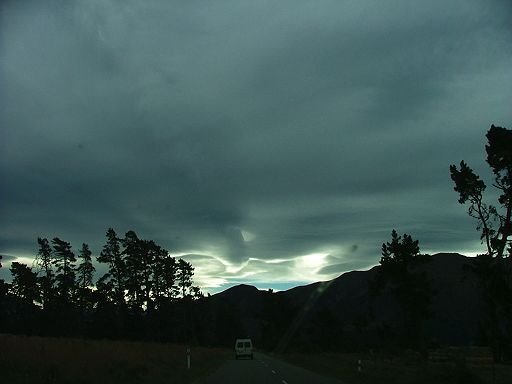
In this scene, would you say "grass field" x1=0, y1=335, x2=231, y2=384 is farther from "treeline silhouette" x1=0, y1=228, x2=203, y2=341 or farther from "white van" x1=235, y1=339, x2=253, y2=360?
"treeline silhouette" x1=0, y1=228, x2=203, y2=341

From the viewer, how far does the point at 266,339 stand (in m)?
115

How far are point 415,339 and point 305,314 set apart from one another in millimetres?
59182

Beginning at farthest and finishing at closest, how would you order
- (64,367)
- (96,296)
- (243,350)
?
(96,296), (243,350), (64,367)

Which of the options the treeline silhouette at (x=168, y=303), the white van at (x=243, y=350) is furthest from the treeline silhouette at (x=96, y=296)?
the white van at (x=243, y=350)

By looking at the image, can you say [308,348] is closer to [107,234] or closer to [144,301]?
[144,301]

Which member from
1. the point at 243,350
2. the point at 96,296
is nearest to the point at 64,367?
the point at 243,350

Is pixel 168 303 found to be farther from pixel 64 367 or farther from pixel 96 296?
pixel 64 367

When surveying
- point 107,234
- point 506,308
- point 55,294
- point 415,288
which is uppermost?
point 107,234

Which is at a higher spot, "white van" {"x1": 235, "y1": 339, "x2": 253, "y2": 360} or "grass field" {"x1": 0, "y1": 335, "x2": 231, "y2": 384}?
"white van" {"x1": 235, "y1": 339, "x2": 253, "y2": 360}

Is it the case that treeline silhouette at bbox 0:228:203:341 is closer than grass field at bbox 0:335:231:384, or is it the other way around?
grass field at bbox 0:335:231:384

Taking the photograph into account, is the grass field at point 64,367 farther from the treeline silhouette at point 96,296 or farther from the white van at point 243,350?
the treeline silhouette at point 96,296

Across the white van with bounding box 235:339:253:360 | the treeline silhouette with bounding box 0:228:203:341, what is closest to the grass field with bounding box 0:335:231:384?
the white van with bounding box 235:339:253:360

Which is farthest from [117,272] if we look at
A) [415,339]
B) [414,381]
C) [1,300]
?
[414,381]

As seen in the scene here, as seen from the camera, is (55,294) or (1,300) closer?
(55,294)
